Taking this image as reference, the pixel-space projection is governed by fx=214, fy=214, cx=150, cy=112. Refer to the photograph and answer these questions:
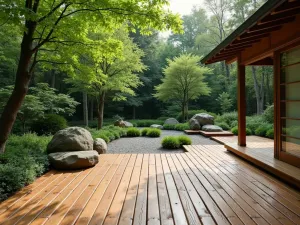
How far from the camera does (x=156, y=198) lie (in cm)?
269

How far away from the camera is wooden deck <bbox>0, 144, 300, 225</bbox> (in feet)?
7.17

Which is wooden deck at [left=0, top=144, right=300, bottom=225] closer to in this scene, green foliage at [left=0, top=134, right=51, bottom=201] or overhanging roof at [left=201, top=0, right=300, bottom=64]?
green foliage at [left=0, top=134, right=51, bottom=201]

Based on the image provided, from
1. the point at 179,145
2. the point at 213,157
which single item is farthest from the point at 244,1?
the point at 213,157

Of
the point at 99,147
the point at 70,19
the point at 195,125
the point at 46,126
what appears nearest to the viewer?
the point at 70,19

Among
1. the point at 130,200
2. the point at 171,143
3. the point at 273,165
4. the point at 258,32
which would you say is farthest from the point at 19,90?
the point at 273,165

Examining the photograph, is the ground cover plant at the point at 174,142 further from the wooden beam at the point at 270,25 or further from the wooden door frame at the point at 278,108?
the wooden beam at the point at 270,25

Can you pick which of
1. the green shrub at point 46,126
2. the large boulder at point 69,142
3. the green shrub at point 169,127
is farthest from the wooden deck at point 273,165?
the green shrub at point 169,127

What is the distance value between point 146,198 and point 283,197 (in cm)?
173

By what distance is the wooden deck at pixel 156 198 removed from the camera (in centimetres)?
219

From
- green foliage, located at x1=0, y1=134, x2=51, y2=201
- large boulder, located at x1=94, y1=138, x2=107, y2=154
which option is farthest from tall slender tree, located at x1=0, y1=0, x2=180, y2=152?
large boulder, located at x1=94, y1=138, x2=107, y2=154

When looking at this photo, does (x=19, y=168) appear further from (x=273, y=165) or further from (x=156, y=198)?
(x=273, y=165)

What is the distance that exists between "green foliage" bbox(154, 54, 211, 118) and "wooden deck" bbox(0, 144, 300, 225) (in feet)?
38.0

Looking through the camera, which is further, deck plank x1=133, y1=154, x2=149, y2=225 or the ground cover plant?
the ground cover plant

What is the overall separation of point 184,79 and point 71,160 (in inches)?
495
